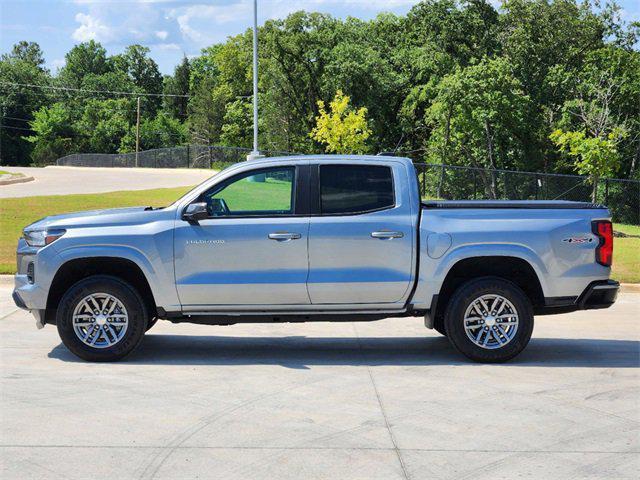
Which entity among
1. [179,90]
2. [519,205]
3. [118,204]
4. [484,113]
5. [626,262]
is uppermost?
[179,90]

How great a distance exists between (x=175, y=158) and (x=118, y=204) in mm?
46458

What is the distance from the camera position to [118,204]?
27109 millimetres

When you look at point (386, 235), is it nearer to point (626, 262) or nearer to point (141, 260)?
point (141, 260)

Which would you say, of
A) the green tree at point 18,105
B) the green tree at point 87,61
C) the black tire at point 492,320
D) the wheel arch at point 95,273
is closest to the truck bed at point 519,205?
the black tire at point 492,320

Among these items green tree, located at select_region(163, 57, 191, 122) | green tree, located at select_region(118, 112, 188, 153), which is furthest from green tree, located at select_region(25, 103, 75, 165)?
green tree, located at select_region(163, 57, 191, 122)

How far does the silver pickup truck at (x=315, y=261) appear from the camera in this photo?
8398mm

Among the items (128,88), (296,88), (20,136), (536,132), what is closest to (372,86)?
(296,88)

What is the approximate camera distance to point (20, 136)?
103562 mm

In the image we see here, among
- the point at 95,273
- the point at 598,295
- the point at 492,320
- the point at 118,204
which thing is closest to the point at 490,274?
the point at 492,320

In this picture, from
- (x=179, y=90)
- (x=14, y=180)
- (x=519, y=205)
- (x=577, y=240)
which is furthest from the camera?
(x=179, y=90)

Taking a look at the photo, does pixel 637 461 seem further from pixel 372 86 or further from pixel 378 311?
pixel 372 86

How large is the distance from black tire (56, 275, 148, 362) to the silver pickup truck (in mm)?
12

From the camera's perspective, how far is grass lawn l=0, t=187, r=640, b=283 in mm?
8656

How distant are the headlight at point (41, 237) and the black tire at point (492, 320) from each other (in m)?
3.81
